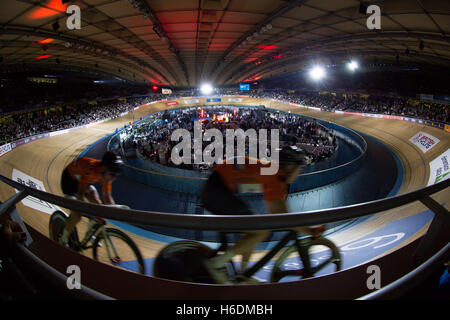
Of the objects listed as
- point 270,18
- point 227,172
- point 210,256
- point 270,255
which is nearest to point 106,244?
point 210,256

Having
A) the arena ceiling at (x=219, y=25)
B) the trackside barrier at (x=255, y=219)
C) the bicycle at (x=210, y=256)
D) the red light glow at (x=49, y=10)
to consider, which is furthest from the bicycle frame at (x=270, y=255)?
the red light glow at (x=49, y=10)

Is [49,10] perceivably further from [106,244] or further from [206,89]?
[206,89]

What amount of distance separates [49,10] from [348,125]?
23.9 metres

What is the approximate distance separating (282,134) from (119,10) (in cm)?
1463

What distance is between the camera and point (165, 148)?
1370cm

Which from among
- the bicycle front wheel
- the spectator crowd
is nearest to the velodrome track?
the bicycle front wheel

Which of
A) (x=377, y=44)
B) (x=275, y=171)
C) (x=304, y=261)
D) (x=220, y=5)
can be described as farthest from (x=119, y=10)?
(x=377, y=44)

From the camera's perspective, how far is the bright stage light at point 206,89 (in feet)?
137

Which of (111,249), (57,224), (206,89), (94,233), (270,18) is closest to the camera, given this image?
(94,233)

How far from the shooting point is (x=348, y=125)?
2088 centimetres

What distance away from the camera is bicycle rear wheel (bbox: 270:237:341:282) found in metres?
1.93

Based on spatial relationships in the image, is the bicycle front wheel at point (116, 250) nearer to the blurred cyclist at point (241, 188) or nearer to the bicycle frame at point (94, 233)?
the bicycle frame at point (94, 233)

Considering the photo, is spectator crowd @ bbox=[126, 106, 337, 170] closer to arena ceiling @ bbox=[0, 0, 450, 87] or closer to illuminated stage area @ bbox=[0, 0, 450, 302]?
illuminated stage area @ bbox=[0, 0, 450, 302]
